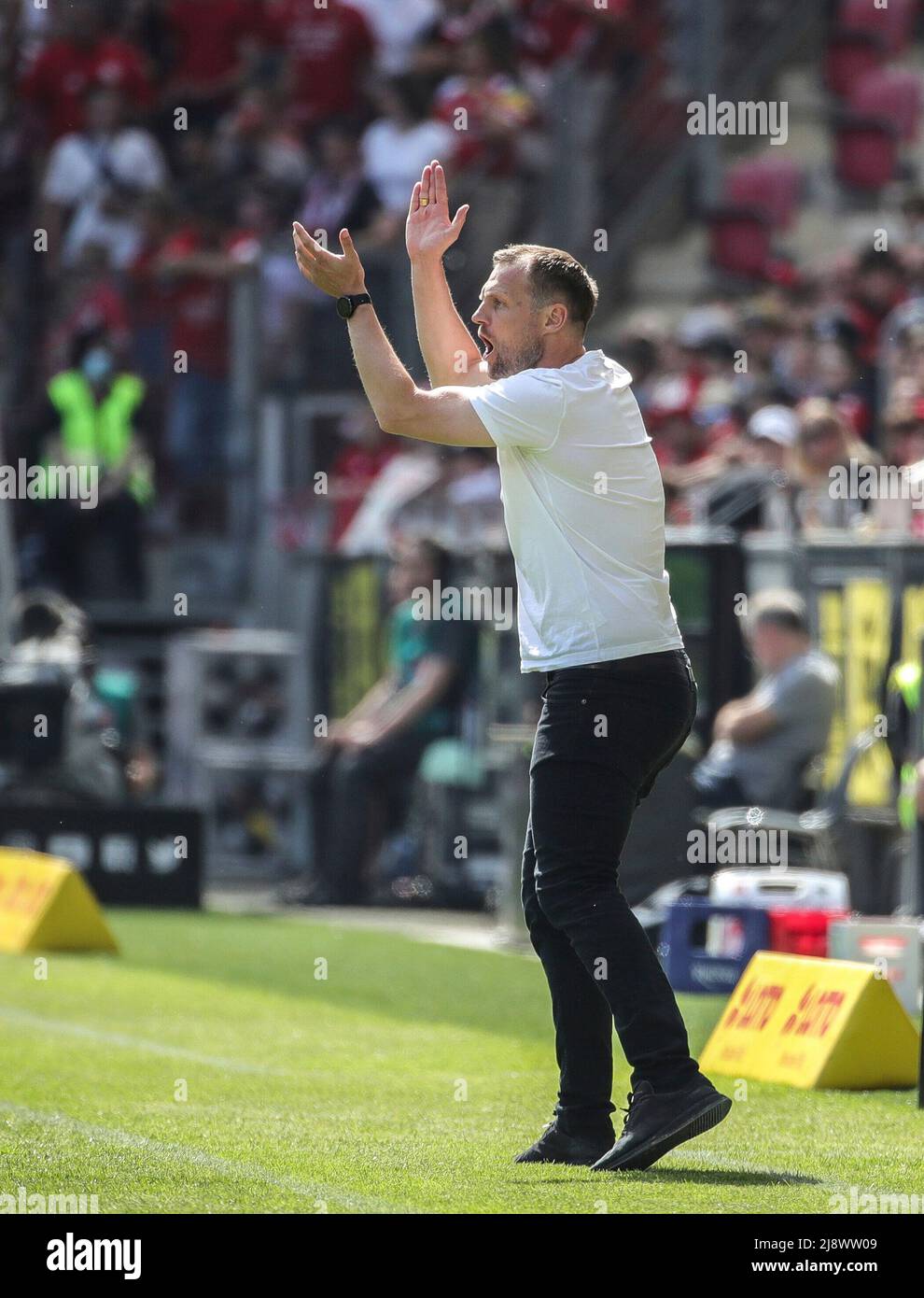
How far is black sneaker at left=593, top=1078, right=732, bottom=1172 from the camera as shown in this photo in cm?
642

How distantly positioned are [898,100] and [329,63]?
430 centimetres

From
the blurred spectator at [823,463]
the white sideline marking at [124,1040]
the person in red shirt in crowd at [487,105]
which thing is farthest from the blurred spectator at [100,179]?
the white sideline marking at [124,1040]

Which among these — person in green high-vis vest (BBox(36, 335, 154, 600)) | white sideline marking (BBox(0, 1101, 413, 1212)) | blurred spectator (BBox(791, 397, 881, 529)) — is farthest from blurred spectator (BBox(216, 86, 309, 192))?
white sideline marking (BBox(0, 1101, 413, 1212))

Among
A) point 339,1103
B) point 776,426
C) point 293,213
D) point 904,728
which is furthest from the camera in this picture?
point 293,213

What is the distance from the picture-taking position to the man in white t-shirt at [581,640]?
6.46m

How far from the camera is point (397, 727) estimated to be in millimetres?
15797

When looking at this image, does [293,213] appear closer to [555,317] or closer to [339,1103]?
[339,1103]

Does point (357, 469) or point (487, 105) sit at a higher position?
point (487, 105)

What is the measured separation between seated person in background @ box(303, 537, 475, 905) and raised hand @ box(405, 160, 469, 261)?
334 inches

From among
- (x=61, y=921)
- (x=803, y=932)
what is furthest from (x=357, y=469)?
(x=803, y=932)

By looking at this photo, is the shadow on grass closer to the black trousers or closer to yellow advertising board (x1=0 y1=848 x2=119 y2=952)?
the black trousers

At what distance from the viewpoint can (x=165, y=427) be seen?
1916cm

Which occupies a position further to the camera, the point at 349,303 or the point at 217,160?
the point at 217,160
